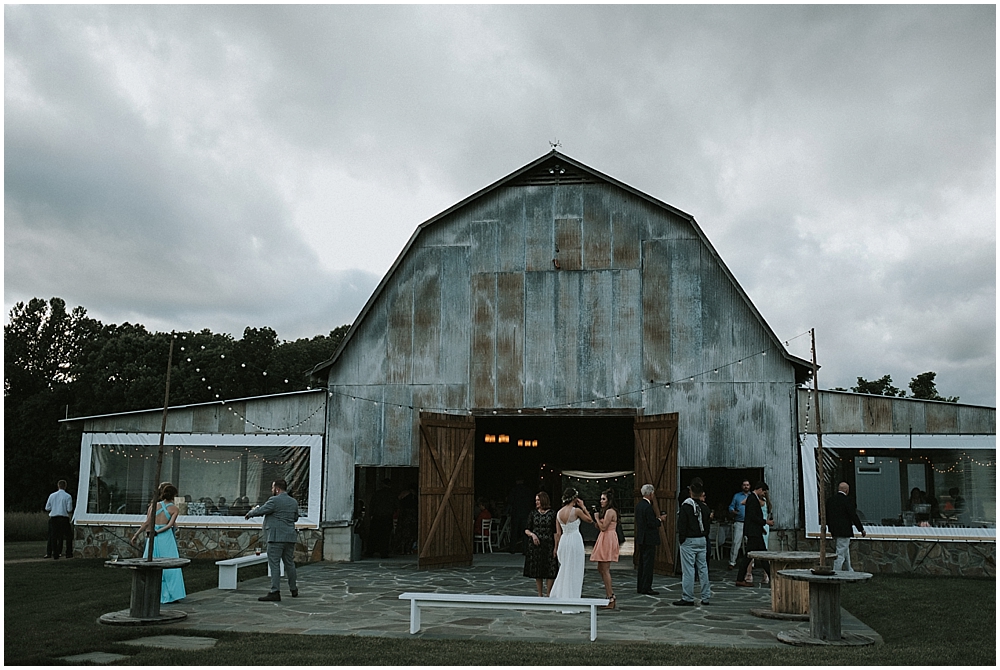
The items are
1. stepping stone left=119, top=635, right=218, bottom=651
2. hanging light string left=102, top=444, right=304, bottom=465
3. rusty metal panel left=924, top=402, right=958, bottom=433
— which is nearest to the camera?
stepping stone left=119, top=635, right=218, bottom=651

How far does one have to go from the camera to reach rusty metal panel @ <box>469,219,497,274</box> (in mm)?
16922

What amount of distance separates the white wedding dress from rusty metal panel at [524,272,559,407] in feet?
18.5

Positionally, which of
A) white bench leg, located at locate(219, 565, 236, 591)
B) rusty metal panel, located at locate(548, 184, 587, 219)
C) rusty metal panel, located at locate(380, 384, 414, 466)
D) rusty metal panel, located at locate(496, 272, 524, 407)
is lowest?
white bench leg, located at locate(219, 565, 236, 591)

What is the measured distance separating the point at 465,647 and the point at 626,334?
356 inches

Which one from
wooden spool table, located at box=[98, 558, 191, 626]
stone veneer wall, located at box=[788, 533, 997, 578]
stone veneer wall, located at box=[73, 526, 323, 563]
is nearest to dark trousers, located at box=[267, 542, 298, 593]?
wooden spool table, located at box=[98, 558, 191, 626]

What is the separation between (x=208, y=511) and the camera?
16.9m

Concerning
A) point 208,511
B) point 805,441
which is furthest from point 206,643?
point 805,441

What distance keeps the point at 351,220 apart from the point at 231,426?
615cm

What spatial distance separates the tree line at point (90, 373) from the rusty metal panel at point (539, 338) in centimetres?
2552

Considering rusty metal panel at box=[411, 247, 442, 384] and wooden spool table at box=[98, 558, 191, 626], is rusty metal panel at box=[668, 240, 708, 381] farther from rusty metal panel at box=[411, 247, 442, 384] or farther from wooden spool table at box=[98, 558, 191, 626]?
wooden spool table at box=[98, 558, 191, 626]

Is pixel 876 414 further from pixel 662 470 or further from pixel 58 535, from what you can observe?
pixel 58 535

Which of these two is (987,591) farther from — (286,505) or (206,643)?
(206,643)

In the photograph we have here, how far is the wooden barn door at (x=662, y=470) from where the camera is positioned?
48.2ft

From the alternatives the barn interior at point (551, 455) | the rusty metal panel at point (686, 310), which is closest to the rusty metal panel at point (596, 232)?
the rusty metal panel at point (686, 310)
